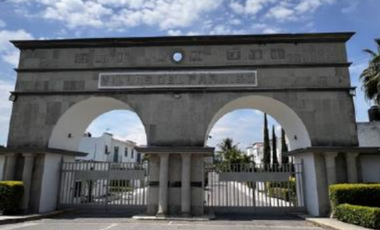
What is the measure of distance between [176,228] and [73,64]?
28.1ft

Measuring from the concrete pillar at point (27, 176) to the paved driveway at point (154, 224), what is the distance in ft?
5.02

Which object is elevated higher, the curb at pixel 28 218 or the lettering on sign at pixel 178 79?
the lettering on sign at pixel 178 79

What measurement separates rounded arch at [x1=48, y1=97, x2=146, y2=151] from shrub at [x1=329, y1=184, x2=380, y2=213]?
351 inches

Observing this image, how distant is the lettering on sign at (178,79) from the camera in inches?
534

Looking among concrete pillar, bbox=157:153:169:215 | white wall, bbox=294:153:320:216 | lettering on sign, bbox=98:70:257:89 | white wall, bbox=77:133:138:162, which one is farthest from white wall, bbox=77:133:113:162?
white wall, bbox=294:153:320:216

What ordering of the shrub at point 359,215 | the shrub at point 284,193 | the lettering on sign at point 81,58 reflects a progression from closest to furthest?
the shrub at point 359,215 → the shrub at point 284,193 → the lettering on sign at point 81,58

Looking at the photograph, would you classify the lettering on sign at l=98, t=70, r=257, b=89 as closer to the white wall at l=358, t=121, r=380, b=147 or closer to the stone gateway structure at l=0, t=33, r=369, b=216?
the stone gateway structure at l=0, t=33, r=369, b=216

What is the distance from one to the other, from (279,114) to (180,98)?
4801 millimetres

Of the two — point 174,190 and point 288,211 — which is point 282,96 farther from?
point 174,190

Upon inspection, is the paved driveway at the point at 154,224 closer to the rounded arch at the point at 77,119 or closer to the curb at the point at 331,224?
the curb at the point at 331,224

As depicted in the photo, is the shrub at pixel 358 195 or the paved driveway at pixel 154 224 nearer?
the paved driveway at pixel 154 224

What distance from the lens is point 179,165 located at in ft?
42.3

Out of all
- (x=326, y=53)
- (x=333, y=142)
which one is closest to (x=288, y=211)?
(x=333, y=142)

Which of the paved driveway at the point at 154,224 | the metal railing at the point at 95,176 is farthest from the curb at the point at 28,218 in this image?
the metal railing at the point at 95,176
